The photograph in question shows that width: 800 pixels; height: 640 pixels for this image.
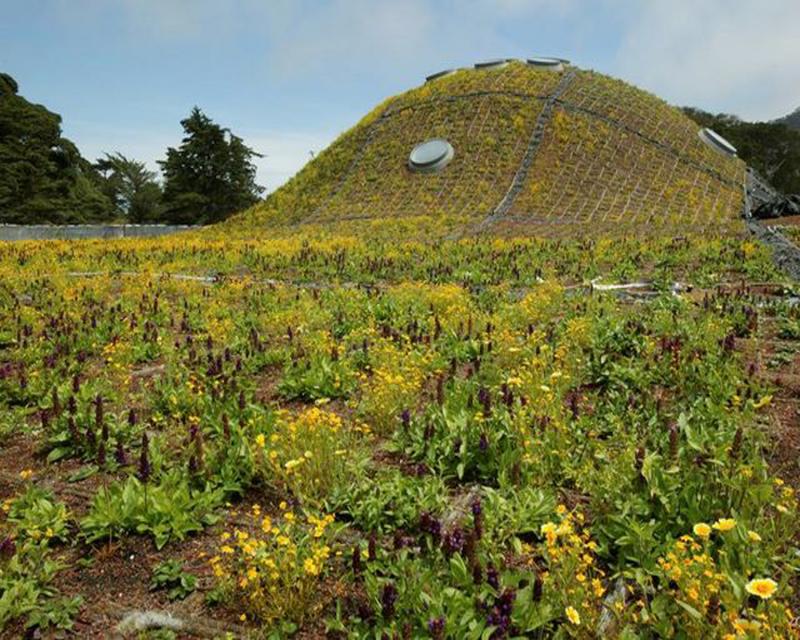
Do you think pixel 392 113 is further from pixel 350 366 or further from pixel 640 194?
pixel 350 366

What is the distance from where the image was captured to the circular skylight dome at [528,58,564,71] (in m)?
49.6

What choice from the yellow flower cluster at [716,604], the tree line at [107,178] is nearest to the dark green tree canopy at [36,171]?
the tree line at [107,178]

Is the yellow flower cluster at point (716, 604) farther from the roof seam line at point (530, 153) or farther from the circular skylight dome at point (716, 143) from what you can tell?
the circular skylight dome at point (716, 143)

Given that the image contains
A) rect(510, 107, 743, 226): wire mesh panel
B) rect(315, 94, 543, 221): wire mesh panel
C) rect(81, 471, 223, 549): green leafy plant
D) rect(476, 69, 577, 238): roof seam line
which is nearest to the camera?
rect(81, 471, 223, 549): green leafy plant

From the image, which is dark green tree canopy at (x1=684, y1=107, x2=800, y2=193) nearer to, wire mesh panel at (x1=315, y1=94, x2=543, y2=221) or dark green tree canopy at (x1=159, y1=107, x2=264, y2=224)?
wire mesh panel at (x1=315, y1=94, x2=543, y2=221)

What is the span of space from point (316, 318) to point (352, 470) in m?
6.16

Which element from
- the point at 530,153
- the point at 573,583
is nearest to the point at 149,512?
the point at 573,583

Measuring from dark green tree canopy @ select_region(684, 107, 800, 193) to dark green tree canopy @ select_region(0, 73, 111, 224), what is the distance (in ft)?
234

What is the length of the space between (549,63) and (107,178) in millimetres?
58751

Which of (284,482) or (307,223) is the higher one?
(307,223)

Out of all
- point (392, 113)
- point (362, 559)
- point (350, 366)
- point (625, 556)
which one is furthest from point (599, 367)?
point (392, 113)

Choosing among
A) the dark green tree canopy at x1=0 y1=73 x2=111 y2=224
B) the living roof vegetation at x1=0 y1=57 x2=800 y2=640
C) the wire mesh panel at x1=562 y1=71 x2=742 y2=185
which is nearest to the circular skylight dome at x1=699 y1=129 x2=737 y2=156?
the wire mesh panel at x1=562 y1=71 x2=742 y2=185

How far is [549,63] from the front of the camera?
49.9 metres

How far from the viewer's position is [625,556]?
3680 millimetres
